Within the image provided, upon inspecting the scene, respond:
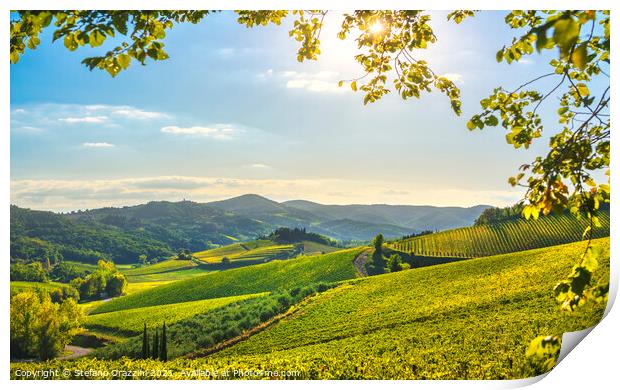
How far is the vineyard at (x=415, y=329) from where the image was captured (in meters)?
7.40

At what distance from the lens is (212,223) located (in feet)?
31.0

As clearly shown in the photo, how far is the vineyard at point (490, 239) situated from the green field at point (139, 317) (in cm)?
349

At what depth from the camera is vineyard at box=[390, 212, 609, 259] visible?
9.28 metres

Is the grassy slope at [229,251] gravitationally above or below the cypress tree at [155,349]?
above

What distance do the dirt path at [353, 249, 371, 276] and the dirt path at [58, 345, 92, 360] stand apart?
4745mm

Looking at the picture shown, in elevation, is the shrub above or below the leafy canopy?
below

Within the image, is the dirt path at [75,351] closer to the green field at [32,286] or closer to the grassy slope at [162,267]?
the green field at [32,286]

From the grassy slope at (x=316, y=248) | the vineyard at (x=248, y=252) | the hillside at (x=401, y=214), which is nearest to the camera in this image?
the hillside at (x=401, y=214)

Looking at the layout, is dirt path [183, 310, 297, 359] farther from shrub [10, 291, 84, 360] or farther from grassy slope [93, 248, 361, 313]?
shrub [10, 291, 84, 360]

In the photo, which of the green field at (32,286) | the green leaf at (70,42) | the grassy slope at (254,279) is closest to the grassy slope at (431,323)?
the grassy slope at (254,279)

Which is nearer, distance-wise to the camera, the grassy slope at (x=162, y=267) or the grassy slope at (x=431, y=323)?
the grassy slope at (x=431, y=323)

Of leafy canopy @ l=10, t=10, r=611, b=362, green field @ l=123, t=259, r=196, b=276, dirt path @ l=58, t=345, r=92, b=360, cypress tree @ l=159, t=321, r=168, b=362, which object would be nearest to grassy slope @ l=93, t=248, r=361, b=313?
green field @ l=123, t=259, r=196, b=276
